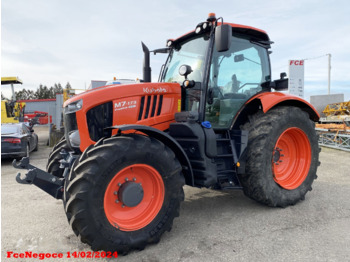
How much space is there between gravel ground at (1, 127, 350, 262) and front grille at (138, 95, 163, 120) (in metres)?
1.42

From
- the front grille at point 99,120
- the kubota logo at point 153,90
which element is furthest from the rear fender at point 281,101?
the front grille at point 99,120

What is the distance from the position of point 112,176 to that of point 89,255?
822 millimetres

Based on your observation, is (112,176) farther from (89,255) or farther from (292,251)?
(292,251)

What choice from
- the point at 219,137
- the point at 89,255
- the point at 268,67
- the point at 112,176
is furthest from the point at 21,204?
the point at 268,67

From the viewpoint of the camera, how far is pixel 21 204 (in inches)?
167

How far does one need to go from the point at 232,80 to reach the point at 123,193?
225cm

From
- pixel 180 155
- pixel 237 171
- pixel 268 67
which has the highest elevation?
pixel 268 67

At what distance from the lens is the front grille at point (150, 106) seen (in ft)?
11.0

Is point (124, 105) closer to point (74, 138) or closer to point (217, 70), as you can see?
point (74, 138)

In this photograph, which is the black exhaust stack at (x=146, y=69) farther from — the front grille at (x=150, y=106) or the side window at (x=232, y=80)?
the side window at (x=232, y=80)

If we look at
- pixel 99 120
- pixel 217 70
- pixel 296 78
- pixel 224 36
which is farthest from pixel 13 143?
pixel 296 78

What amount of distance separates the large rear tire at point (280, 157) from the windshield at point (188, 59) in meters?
1.09

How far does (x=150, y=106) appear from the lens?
3404 mm

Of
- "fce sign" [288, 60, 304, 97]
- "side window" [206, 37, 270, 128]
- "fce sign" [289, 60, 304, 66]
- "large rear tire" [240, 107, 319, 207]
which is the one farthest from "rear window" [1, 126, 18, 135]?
"fce sign" [289, 60, 304, 66]
